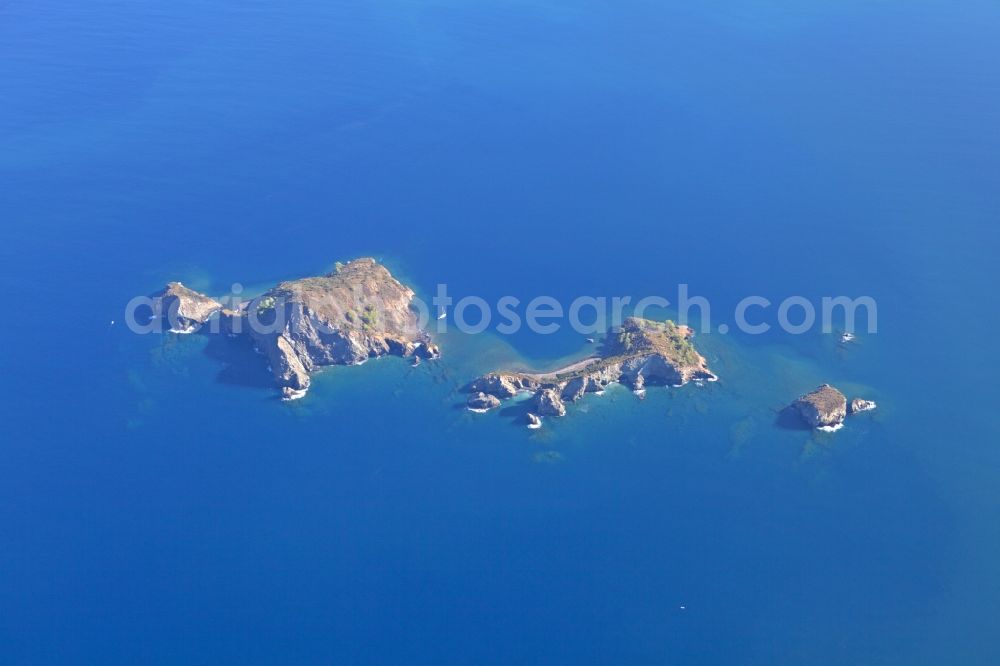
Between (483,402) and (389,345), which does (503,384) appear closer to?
(483,402)

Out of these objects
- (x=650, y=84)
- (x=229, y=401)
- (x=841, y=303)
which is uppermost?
(x=650, y=84)

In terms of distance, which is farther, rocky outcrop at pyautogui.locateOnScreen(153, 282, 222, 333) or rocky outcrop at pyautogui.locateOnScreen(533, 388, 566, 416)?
rocky outcrop at pyautogui.locateOnScreen(153, 282, 222, 333)

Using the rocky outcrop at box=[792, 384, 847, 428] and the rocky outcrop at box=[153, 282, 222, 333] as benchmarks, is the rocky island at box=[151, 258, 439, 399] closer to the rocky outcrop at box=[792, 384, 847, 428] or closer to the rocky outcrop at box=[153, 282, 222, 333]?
the rocky outcrop at box=[153, 282, 222, 333]

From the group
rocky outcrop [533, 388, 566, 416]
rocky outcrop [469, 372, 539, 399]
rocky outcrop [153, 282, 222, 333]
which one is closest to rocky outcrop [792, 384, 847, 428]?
rocky outcrop [533, 388, 566, 416]

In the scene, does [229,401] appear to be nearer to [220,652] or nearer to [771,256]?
[220,652]

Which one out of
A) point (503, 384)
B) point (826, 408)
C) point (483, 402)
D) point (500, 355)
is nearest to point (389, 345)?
point (500, 355)

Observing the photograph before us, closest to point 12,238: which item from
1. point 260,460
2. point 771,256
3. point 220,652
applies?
point 260,460

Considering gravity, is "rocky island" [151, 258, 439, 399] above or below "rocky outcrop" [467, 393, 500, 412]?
above

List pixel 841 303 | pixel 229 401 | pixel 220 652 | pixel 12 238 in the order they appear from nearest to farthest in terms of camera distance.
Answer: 1. pixel 220 652
2. pixel 229 401
3. pixel 841 303
4. pixel 12 238
